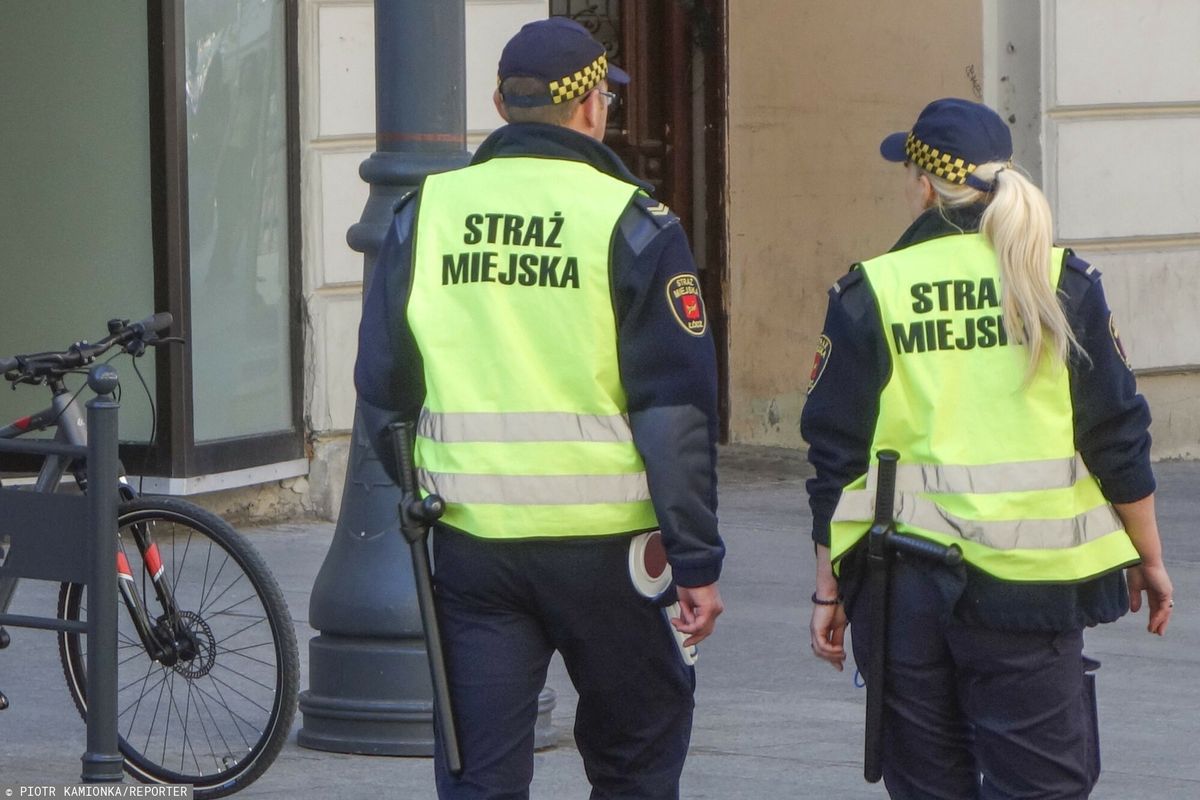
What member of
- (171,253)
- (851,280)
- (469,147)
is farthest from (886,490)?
(469,147)

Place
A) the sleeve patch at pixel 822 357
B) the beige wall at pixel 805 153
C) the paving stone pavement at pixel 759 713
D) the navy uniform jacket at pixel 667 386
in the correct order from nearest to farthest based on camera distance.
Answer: the navy uniform jacket at pixel 667 386 → the sleeve patch at pixel 822 357 → the paving stone pavement at pixel 759 713 → the beige wall at pixel 805 153

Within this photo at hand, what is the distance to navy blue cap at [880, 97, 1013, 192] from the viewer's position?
145 inches

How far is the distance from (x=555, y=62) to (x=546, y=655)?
3.40 ft

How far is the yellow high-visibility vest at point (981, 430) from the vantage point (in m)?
3.55

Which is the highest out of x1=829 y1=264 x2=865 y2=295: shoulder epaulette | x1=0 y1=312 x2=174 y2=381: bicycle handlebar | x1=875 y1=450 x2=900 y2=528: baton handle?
x1=829 y1=264 x2=865 y2=295: shoulder epaulette

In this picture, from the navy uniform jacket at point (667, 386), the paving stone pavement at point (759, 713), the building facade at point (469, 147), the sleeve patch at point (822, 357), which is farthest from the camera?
the building facade at point (469, 147)

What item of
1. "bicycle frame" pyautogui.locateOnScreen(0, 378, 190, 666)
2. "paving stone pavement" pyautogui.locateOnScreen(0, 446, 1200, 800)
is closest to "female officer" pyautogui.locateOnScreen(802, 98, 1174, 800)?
"paving stone pavement" pyautogui.locateOnScreen(0, 446, 1200, 800)

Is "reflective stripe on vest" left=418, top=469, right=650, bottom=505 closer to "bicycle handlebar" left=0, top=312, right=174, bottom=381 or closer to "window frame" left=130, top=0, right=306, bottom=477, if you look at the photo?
"bicycle handlebar" left=0, top=312, right=174, bottom=381

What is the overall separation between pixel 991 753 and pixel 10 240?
667cm

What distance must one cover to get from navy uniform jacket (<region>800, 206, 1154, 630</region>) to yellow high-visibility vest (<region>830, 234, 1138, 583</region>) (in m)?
0.03

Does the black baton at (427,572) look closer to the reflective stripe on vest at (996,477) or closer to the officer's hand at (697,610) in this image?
the officer's hand at (697,610)

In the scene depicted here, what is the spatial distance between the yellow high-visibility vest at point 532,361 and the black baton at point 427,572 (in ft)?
0.16

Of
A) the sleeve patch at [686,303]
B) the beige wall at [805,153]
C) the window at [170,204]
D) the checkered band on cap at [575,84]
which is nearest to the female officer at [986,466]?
the sleeve patch at [686,303]

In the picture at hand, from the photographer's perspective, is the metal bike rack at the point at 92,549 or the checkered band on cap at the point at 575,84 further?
the metal bike rack at the point at 92,549
